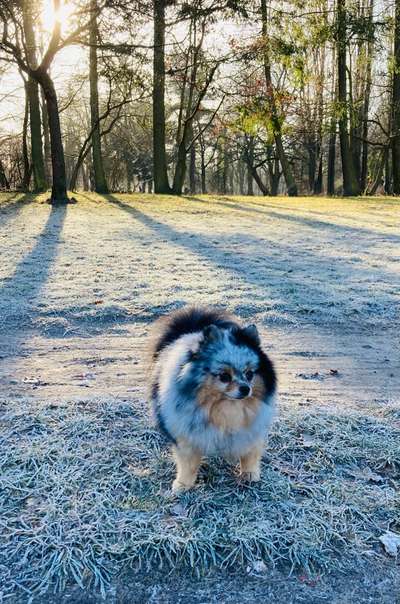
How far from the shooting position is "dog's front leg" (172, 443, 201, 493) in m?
2.75

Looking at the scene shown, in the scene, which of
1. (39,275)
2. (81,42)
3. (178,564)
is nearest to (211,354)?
(178,564)

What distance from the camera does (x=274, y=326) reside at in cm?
565

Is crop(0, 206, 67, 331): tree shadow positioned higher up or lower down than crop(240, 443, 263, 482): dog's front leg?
higher up

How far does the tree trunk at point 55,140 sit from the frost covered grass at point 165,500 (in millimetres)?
12366

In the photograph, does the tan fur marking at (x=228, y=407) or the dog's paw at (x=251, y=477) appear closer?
the tan fur marking at (x=228, y=407)

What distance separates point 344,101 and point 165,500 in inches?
795

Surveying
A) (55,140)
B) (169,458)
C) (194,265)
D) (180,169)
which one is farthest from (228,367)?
(180,169)

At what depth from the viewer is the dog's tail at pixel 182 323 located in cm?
317

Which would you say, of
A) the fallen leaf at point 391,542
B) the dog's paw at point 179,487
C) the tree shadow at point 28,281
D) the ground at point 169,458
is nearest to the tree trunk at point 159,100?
the tree shadow at point 28,281

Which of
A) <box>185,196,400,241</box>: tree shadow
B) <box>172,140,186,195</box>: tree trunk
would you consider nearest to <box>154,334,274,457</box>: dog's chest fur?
<box>185,196,400,241</box>: tree shadow

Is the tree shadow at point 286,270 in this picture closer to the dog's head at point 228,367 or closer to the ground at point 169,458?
the ground at point 169,458

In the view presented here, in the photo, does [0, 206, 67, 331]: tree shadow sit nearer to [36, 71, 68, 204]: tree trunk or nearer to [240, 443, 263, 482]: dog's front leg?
[240, 443, 263, 482]: dog's front leg

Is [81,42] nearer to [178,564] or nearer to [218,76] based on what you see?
[218,76]

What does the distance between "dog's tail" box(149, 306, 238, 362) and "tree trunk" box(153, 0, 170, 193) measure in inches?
518
